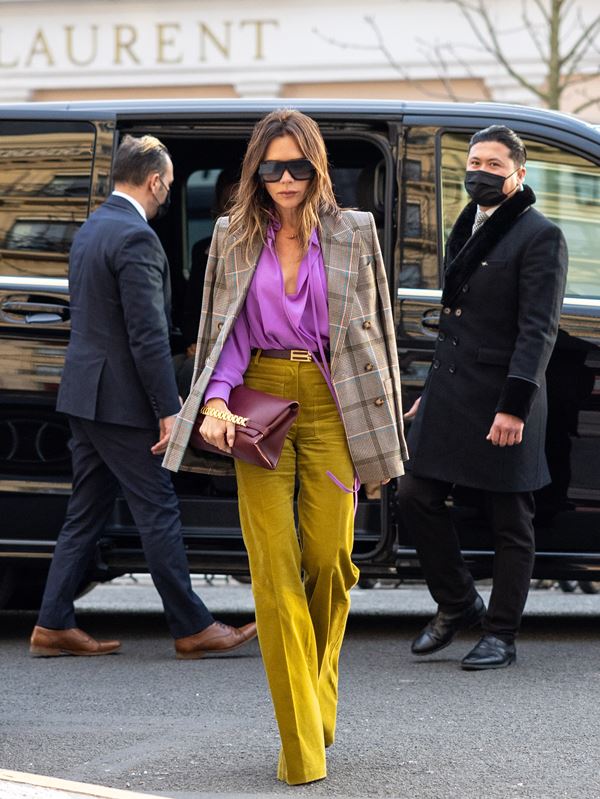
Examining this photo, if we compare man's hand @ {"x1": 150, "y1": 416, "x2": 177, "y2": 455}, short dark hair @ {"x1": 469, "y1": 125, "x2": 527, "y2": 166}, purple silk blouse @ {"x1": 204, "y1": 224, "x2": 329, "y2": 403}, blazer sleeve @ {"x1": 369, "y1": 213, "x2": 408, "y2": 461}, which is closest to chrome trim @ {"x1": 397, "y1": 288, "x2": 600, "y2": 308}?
short dark hair @ {"x1": 469, "y1": 125, "x2": 527, "y2": 166}

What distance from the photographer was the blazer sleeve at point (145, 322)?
5.52 m

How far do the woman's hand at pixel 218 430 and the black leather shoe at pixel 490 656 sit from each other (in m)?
1.81

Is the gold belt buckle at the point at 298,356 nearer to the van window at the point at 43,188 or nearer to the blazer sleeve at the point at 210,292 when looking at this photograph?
the blazer sleeve at the point at 210,292

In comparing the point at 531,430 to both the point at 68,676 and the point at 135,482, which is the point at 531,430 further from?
the point at 68,676

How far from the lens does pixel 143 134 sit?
6086 millimetres

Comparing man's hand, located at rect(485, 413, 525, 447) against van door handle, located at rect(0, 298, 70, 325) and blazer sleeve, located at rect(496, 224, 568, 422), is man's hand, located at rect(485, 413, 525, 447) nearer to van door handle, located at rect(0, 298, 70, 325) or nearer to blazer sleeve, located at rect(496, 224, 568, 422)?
blazer sleeve, located at rect(496, 224, 568, 422)

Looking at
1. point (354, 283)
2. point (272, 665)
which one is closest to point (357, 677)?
point (272, 665)

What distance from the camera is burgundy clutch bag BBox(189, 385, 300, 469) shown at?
12.7 feet

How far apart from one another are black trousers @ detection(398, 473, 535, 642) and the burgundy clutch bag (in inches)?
65.6

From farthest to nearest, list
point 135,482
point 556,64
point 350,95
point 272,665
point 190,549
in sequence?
point 350,95
point 556,64
point 190,549
point 135,482
point 272,665

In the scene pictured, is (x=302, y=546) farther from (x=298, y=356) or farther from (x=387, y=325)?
(x=387, y=325)

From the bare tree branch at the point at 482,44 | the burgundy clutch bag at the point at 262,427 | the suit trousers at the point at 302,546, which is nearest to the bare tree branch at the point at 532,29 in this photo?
the bare tree branch at the point at 482,44

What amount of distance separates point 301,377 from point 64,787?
1185 mm

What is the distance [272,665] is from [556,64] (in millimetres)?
10142
